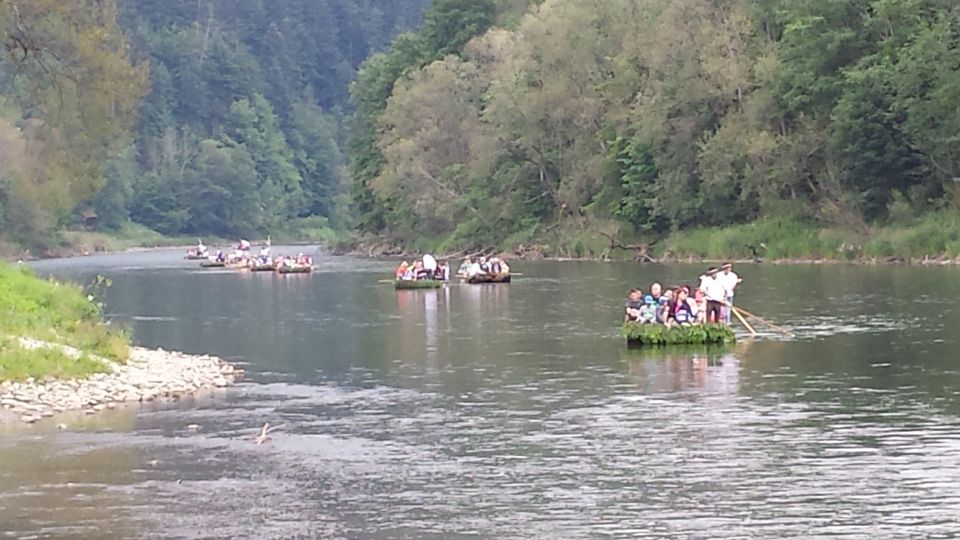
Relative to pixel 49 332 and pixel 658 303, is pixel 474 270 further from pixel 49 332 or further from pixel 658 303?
pixel 49 332

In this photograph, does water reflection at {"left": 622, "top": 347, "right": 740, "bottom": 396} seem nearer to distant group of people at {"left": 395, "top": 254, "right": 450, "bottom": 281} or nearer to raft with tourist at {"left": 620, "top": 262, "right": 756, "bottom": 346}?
raft with tourist at {"left": 620, "top": 262, "right": 756, "bottom": 346}

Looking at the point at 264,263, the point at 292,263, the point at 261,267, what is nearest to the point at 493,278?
the point at 292,263

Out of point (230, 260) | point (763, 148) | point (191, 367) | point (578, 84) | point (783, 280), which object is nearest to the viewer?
point (191, 367)

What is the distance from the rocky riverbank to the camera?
1268 inches

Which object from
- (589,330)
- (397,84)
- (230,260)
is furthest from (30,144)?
(589,330)

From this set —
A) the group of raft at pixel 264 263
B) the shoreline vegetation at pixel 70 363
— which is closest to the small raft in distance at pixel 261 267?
the group of raft at pixel 264 263

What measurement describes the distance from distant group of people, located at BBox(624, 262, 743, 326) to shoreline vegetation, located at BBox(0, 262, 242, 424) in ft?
33.6

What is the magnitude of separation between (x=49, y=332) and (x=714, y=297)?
16921 millimetres

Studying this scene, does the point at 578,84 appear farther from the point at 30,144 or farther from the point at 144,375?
the point at 144,375

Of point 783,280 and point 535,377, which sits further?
point 783,280

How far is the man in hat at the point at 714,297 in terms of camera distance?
147 feet

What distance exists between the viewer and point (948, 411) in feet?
98.1

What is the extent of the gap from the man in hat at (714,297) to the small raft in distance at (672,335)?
2.40 metres

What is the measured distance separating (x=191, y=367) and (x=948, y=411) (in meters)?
17.3
